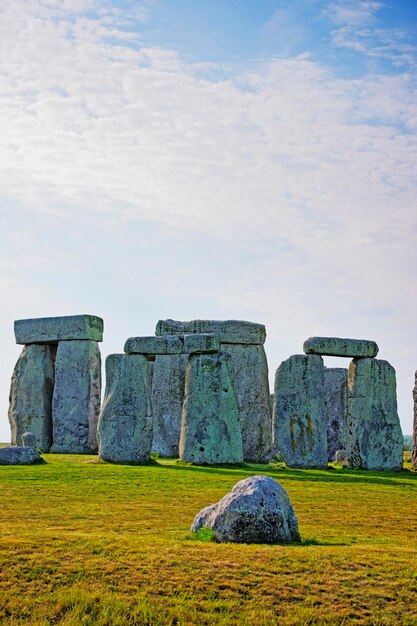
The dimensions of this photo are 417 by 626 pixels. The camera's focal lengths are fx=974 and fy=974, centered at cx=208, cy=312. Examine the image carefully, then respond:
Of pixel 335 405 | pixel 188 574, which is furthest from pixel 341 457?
pixel 188 574

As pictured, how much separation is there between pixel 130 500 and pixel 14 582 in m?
5.96

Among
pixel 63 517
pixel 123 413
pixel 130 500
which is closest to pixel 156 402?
pixel 123 413

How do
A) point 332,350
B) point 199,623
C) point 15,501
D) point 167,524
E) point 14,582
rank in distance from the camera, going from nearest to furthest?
1. point 199,623
2. point 14,582
3. point 167,524
4. point 15,501
5. point 332,350

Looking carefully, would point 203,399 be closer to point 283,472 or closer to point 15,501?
point 283,472

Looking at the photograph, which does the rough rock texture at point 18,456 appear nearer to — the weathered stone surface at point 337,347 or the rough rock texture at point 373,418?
the weathered stone surface at point 337,347

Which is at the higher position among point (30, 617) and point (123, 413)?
point (123, 413)

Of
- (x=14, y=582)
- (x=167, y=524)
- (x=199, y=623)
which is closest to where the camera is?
(x=199, y=623)

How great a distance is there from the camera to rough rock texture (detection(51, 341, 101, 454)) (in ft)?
92.8

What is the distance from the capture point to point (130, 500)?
16.3 m

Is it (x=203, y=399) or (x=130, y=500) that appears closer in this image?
(x=130, y=500)

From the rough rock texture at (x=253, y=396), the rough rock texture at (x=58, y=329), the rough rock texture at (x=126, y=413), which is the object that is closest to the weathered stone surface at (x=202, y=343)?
the rough rock texture at (x=126, y=413)

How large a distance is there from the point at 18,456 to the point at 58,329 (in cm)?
763

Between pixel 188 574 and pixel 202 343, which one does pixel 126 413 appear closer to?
pixel 202 343

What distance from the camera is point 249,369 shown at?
2808 centimetres
